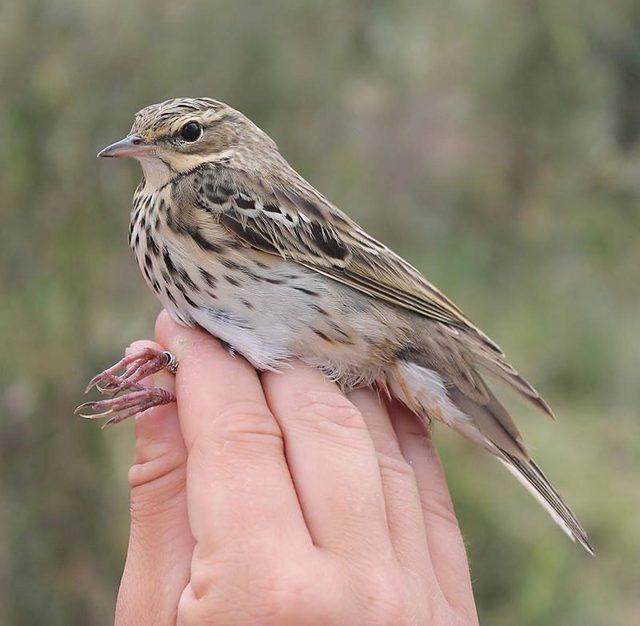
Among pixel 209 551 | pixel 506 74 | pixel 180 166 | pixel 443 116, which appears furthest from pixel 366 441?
pixel 443 116

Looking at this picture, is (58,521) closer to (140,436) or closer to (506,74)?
(140,436)

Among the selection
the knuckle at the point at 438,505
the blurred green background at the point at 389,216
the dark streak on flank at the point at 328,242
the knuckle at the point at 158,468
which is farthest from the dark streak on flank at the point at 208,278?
the blurred green background at the point at 389,216

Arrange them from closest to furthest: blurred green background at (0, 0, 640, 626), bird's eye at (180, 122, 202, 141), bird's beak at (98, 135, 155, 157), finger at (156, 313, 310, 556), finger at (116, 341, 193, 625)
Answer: finger at (156, 313, 310, 556)
finger at (116, 341, 193, 625)
bird's beak at (98, 135, 155, 157)
bird's eye at (180, 122, 202, 141)
blurred green background at (0, 0, 640, 626)

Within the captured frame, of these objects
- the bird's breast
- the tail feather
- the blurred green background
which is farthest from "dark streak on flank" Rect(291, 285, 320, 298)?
the blurred green background

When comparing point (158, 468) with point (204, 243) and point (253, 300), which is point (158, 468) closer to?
point (253, 300)

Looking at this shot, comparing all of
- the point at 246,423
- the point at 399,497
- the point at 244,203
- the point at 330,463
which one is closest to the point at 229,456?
the point at 246,423

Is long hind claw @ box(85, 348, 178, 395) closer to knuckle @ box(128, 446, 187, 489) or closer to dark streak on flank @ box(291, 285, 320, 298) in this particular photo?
knuckle @ box(128, 446, 187, 489)

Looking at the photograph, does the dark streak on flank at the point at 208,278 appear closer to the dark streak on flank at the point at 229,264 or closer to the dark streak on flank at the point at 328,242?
the dark streak on flank at the point at 229,264
